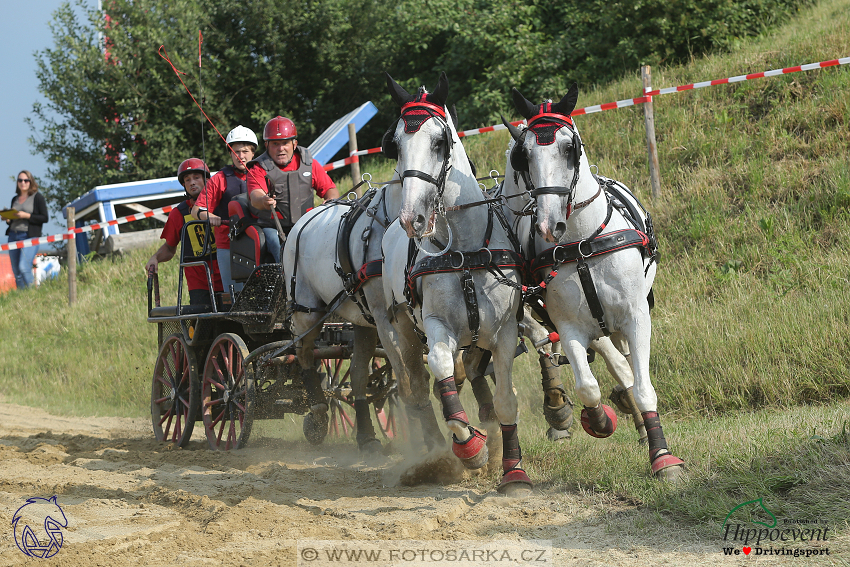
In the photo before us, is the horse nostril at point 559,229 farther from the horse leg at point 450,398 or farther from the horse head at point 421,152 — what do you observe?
the horse leg at point 450,398

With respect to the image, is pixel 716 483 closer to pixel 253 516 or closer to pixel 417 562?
pixel 417 562

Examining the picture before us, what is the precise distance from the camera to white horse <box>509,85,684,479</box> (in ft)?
14.4

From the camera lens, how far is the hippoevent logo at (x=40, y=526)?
12.8 feet

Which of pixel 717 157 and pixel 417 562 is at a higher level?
pixel 717 157

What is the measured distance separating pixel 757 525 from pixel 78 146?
1783 centimetres

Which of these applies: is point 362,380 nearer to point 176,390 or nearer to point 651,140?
point 176,390

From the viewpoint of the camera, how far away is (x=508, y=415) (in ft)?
15.6

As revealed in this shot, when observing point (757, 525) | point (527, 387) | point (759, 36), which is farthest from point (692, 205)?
point (757, 525)

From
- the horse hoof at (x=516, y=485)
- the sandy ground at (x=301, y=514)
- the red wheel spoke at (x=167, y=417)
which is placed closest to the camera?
the sandy ground at (x=301, y=514)

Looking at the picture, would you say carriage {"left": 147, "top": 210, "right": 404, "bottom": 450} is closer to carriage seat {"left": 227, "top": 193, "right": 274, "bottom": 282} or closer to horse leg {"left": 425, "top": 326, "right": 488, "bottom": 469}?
carriage seat {"left": 227, "top": 193, "right": 274, "bottom": 282}

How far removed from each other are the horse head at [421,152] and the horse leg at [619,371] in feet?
4.73

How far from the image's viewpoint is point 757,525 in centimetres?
361

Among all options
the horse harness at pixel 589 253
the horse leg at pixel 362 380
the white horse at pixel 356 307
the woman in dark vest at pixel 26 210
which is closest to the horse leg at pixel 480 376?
the white horse at pixel 356 307

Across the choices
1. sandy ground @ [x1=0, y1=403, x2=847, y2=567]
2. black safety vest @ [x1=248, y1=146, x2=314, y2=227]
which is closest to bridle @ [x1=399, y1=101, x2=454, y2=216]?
sandy ground @ [x1=0, y1=403, x2=847, y2=567]
